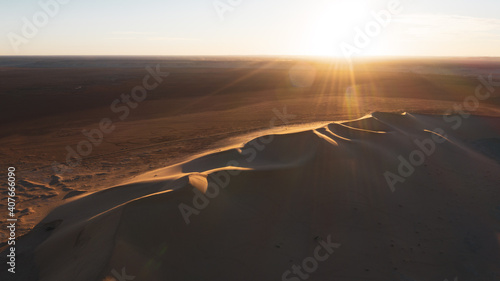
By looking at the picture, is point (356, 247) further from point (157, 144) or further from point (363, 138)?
point (157, 144)

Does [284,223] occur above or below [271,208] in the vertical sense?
below

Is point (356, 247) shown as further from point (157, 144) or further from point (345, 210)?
point (157, 144)

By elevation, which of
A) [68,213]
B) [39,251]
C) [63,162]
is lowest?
[39,251]

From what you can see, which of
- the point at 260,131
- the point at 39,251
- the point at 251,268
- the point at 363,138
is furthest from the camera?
the point at 260,131

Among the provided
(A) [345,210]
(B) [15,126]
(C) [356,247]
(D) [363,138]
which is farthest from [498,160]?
(B) [15,126]

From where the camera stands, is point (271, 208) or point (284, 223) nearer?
point (284, 223)

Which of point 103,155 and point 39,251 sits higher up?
point 103,155

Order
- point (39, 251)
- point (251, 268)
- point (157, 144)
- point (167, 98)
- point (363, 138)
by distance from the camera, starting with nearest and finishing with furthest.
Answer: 1. point (251, 268)
2. point (39, 251)
3. point (363, 138)
4. point (157, 144)
5. point (167, 98)

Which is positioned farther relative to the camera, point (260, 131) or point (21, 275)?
point (260, 131)
